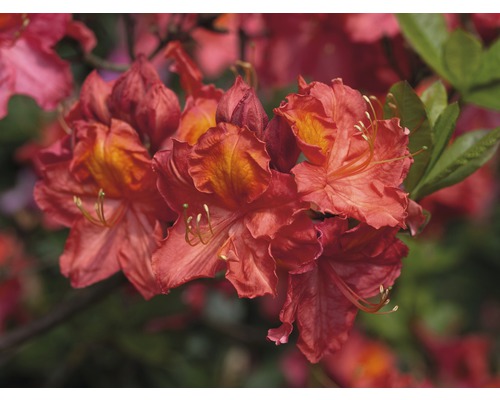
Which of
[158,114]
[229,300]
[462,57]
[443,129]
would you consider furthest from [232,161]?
[229,300]

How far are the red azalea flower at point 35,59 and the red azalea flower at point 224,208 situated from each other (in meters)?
0.37

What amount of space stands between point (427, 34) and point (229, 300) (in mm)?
1080

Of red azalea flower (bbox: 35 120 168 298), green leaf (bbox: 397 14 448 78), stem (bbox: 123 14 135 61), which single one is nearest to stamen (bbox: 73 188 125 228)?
red azalea flower (bbox: 35 120 168 298)

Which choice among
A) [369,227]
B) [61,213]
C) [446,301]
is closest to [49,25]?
[61,213]

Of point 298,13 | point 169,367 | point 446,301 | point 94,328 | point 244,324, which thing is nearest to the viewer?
point 298,13

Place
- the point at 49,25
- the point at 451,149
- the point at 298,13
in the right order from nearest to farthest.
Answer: the point at 451,149
the point at 49,25
the point at 298,13

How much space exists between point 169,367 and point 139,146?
0.87 metres

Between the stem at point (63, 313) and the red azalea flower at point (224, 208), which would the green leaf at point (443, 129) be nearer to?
the red azalea flower at point (224, 208)

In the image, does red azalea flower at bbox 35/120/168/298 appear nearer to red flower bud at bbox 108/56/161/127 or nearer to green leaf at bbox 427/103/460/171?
red flower bud at bbox 108/56/161/127

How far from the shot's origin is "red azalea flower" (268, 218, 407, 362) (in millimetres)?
914

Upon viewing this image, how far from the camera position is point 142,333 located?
162cm

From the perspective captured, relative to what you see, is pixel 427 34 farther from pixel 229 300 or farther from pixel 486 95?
pixel 229 300

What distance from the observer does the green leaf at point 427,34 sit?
1.17m

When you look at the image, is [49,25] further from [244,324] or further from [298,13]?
[244,324]
